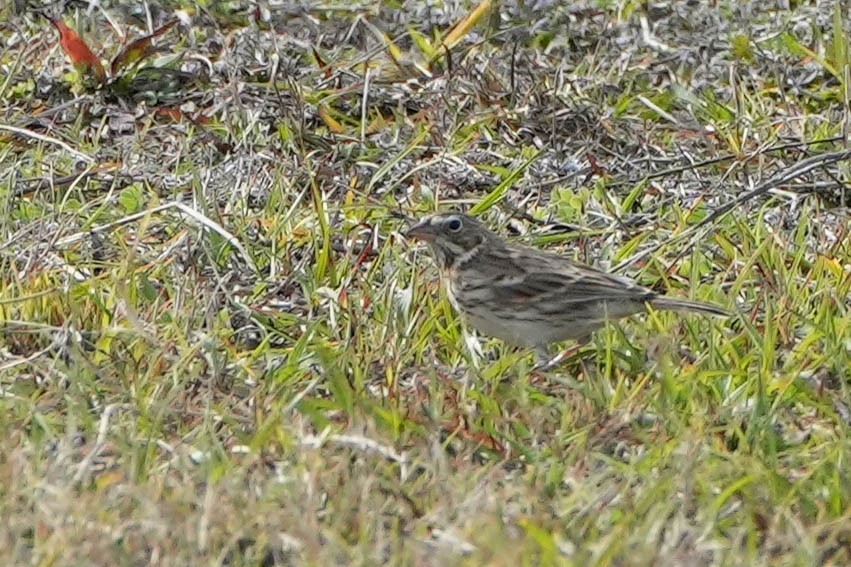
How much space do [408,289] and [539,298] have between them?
478 mm

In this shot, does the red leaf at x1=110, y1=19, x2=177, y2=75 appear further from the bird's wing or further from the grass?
the bird's wing

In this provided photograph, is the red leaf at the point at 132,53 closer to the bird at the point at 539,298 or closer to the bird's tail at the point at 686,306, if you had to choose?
the bird at the point at 539,298

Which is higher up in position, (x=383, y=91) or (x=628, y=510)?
(x=628, y=510)

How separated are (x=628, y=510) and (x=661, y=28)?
15.4ft

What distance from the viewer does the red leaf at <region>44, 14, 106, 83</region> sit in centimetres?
802

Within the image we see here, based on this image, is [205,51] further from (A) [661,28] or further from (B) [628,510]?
(B) [628,510]

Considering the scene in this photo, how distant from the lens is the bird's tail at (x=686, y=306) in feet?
19.0

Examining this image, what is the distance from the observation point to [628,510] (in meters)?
4.52

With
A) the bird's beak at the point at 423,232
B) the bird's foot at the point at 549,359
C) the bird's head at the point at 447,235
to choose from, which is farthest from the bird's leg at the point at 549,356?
the bird's beak at the point at 423,232

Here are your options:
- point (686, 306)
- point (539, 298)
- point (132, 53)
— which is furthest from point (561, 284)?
point (132, 53)

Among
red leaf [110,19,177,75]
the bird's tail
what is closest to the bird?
the bird's tail

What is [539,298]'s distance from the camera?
602cm

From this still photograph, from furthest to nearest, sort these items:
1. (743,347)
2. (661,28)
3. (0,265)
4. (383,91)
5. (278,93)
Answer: (661,28), (383,91), (278,93), (0,265), (743,347)

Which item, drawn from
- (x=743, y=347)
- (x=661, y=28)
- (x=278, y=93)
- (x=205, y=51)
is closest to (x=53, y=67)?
(x=205, y=51)
